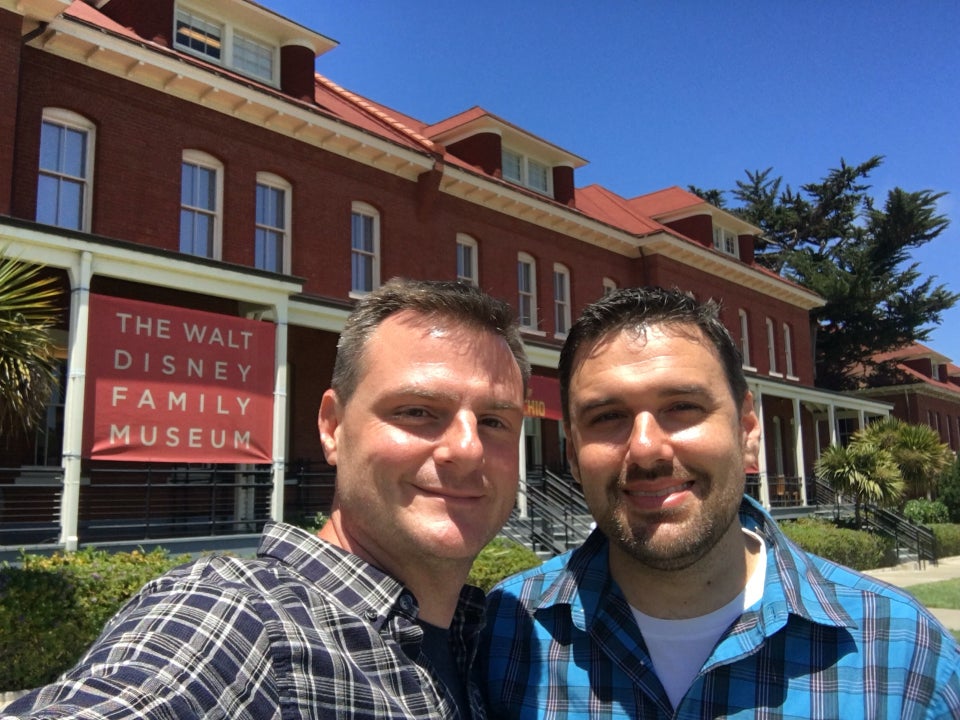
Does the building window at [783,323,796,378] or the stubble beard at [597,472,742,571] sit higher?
the building window at [783,323,796,378]

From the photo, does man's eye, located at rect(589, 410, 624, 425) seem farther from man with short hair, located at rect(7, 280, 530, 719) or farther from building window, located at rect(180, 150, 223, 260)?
building window, located at rect(180, 150, 223, 260)

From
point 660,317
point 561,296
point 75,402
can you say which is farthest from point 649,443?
point 561,296

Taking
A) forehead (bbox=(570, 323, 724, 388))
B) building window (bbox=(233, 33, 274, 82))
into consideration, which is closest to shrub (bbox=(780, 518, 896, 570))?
building window (bbox=(233, 33, 274, 82))

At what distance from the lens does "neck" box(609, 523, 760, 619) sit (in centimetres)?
207

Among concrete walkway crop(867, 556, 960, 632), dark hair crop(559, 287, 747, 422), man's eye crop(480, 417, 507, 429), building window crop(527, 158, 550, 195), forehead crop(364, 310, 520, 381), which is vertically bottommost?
concrete walkway crop(867, 556, 960, 632)

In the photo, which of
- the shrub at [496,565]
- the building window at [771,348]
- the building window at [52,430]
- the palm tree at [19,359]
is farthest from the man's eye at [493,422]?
the building window at [771,348]

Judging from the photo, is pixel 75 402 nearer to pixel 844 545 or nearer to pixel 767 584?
pixel 767 584

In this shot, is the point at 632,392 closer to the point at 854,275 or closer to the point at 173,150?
the point at 173,150

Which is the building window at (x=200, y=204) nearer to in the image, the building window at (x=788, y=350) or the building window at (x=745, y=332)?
the building window at (x=745, y=332)

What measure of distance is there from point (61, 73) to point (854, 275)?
39535 millimetres

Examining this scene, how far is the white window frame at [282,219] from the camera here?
50.0 feet

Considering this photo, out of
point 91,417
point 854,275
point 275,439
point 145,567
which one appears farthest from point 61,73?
point 854,275

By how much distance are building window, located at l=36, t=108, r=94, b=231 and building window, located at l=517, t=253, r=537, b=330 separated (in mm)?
10803

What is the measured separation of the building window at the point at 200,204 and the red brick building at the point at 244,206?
0.03m
